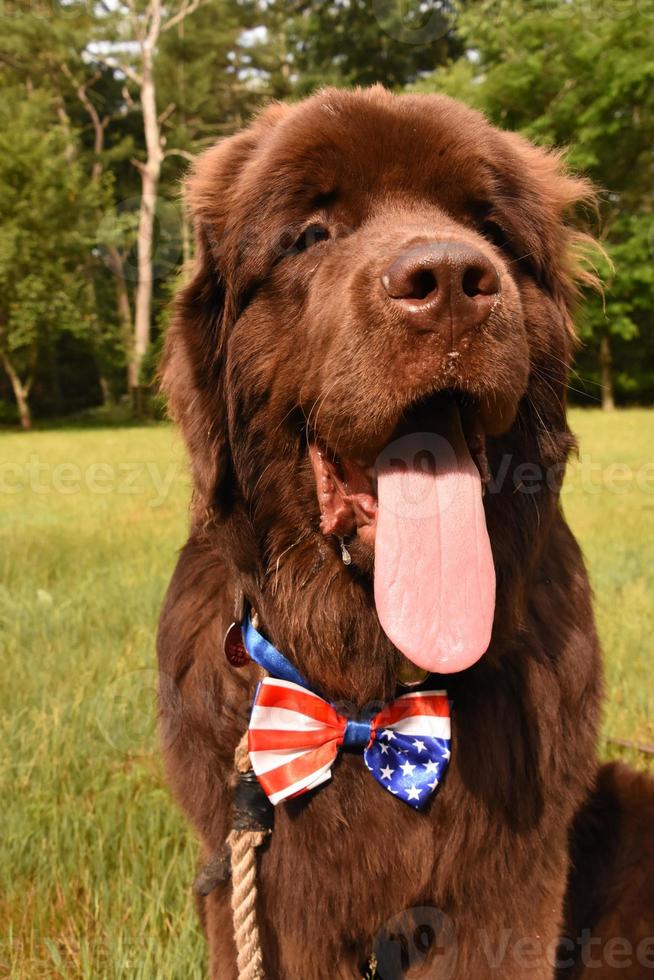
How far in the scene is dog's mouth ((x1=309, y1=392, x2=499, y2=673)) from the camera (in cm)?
167

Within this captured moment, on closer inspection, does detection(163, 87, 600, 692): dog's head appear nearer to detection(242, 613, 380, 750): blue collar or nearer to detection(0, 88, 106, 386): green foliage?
detection(242, 613, 380, 750): blue collar

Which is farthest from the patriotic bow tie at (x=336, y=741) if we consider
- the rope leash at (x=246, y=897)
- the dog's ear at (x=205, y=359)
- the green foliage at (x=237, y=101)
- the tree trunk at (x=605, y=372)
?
the tree trunk at (x=605, y=372)

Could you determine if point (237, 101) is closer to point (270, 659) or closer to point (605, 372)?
point (605, 372)

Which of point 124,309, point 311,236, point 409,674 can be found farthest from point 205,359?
point 124,309

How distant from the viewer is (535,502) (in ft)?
6.24

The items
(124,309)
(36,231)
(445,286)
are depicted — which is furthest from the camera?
(124,309)

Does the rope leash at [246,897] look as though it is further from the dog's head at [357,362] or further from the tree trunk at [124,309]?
the tree trunk at [124,309]

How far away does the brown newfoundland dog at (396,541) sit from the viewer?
1.71 meters

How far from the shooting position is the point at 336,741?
70.4 inches

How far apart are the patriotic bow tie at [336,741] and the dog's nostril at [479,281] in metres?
0.92

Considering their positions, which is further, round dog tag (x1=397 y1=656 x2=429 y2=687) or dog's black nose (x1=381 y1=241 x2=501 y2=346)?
round dog tag (x1=397 y1=656 x2=429 y2=687)

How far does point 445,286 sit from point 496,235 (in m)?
0.65

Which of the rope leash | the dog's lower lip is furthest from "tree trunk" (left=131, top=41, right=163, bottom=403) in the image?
the rope leash

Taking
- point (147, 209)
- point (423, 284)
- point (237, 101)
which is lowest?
point (147, 209)
